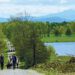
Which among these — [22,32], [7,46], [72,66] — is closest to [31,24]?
[22,32]

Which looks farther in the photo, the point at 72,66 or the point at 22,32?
the point at 22,32

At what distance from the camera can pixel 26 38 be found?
59438 millimetres

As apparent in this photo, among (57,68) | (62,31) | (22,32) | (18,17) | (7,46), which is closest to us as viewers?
(57,68)

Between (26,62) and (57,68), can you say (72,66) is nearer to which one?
(57,68)

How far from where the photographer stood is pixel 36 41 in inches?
2297

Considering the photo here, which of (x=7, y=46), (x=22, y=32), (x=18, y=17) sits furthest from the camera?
(x=7, y=46)

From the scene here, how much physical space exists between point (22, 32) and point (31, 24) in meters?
2.30

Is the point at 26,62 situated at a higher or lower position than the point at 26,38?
lower

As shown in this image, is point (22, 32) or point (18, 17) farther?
point (18, 17)

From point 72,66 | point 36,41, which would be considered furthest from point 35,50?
point 72,66

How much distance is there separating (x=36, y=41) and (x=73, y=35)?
11641cm

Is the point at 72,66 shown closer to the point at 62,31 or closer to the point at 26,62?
the point at 26,62

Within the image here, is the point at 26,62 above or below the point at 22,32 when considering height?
below

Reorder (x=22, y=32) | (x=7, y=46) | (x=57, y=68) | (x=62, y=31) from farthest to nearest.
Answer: (x=62, y=31) → (x=7, y=46) → (x=22, y=32) → (x=57, y=68)
